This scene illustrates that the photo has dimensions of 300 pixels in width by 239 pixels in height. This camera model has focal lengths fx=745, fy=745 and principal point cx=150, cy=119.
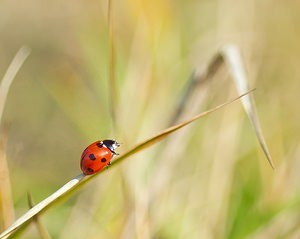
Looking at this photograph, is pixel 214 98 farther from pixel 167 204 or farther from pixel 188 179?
pixel 167 204

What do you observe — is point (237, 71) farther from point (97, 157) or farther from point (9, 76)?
point (9, 76)

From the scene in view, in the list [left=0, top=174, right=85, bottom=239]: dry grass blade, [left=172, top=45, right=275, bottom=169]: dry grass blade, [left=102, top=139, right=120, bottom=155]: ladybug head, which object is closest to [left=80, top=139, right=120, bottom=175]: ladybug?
[left=102, top=139, right=120, bottom=155]: ladybug head

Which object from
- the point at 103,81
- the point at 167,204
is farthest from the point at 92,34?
the point at 167,204

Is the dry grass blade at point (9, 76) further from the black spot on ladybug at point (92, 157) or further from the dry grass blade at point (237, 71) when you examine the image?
the dry grass blade at point (237, 71)

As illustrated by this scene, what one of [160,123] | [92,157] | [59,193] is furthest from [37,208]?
[160,123]

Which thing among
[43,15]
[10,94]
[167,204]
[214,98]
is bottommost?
[167,204]

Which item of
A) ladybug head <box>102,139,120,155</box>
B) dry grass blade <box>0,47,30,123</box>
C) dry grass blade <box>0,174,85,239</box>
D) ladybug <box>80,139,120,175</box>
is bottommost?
dry grass blade <box>0,174,85,239</box>

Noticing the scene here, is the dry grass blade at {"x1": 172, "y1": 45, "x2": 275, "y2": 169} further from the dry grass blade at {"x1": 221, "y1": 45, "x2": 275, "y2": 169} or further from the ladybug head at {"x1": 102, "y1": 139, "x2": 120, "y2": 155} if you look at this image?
the ladybug head at {"x1": 102, "y1": 139, "x2": 120, "y2": 155}

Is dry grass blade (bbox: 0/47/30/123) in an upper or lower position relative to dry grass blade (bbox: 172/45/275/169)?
upper
